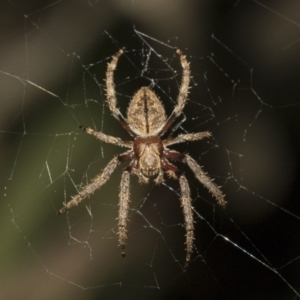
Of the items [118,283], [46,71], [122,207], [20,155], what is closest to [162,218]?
[118,283]

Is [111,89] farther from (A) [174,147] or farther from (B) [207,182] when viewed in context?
(A) [174,147]

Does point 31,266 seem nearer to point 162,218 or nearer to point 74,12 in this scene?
point 162,218

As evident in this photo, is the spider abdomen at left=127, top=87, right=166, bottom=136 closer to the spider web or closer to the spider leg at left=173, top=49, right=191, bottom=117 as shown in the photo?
the spider leg at left=173, top=49, right=191, bottom=117

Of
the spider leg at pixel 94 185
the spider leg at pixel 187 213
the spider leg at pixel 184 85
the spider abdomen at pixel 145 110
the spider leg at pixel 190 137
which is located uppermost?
the spider leg at pixel 184 85

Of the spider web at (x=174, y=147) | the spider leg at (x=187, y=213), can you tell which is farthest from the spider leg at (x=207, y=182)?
the spider web at (x=174, y=147)

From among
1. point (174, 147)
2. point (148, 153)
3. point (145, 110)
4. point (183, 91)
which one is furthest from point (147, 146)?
point (174, 147)

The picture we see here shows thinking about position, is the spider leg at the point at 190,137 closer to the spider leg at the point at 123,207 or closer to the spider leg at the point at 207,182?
the spider leg at the point at 207,182
